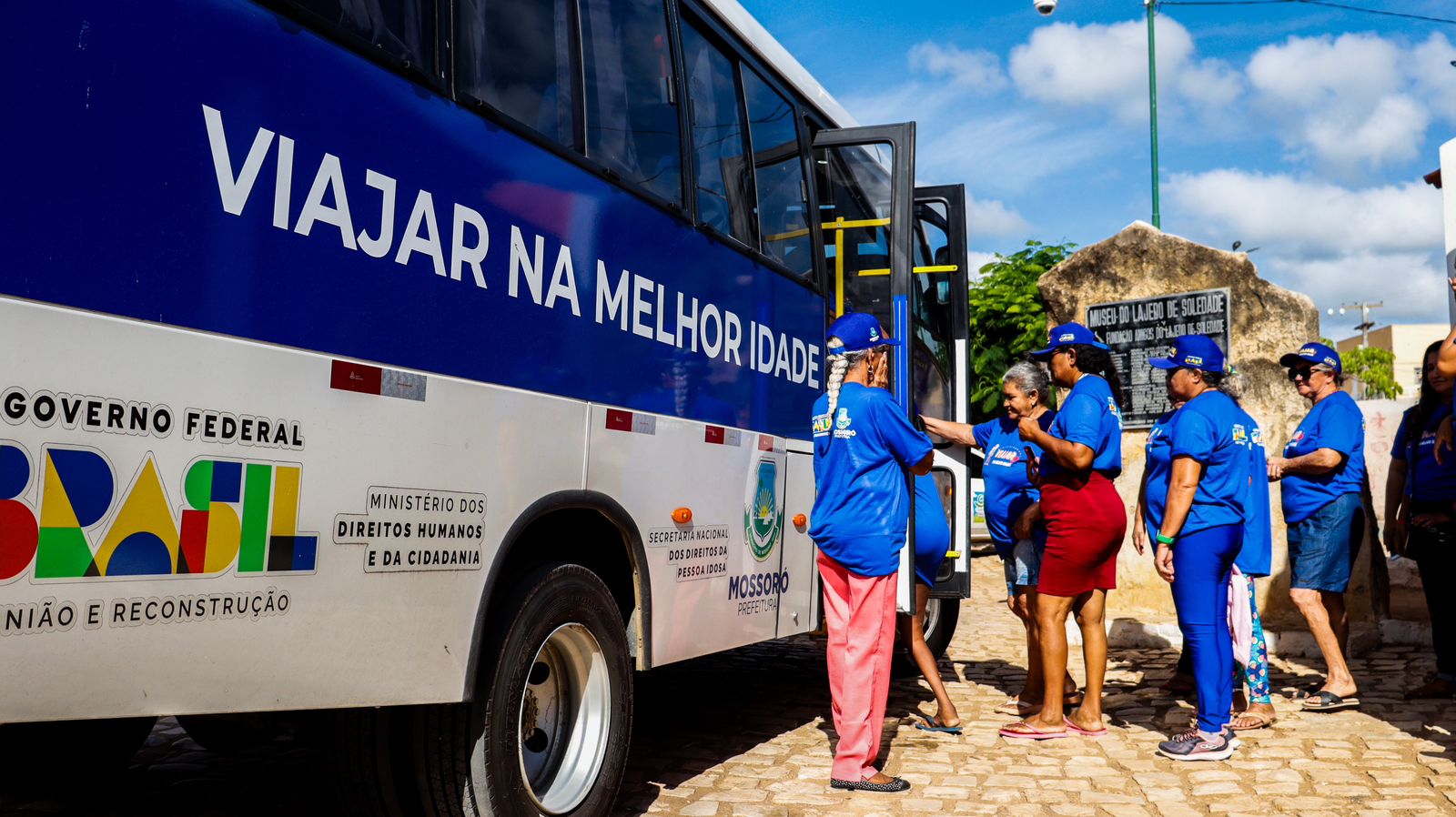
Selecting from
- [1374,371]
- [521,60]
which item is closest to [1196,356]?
[521,60]

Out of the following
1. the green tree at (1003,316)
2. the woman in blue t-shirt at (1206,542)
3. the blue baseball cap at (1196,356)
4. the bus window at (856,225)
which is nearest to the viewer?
the woman in blue t-shirt at (1206,542)

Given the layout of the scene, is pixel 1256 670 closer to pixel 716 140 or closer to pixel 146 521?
pixel 716 140

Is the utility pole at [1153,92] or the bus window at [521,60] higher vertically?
the utility pole at [1153,92]

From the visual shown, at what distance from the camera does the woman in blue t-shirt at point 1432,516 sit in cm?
668

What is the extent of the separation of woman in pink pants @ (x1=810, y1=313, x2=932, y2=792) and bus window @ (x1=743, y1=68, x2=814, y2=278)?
115 centimetres

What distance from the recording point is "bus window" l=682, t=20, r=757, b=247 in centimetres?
499

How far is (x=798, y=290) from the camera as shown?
6090 millimetres

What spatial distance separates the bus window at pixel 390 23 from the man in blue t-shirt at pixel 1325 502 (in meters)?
5.65

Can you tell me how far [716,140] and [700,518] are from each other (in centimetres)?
164

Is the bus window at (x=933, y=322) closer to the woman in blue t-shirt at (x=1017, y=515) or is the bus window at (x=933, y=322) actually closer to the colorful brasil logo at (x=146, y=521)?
the woman in blue t-shirt at (x=1017, y=515)

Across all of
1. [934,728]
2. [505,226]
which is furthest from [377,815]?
[934,728]

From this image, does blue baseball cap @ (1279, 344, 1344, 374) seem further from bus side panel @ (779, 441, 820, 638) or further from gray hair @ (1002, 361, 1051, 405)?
bus side panel @ (779, 441, 820, 638)

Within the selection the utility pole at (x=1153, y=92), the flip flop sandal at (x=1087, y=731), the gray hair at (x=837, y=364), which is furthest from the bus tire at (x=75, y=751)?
the utility pole at (x=1153, y=92)

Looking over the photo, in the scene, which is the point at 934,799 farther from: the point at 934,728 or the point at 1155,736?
the point at 1155,736
